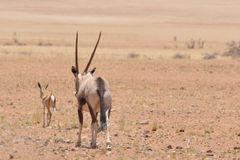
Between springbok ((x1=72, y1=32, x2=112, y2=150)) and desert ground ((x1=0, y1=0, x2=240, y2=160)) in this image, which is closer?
springbok ((x1=72, y1=32, x2=112, y2=150))

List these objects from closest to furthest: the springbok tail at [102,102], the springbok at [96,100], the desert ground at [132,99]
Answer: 1. the springbok tail at [102,102]
2. the springbok at [96,100]
3. the desert ground at [132,99]

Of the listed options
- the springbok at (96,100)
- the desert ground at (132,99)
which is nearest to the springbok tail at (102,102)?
the springbok at (96,100)

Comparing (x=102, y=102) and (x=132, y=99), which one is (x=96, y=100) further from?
(x=132, y=99)

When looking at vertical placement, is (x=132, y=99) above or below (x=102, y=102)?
below

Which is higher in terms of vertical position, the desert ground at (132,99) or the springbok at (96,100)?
the springbok at (96,100)

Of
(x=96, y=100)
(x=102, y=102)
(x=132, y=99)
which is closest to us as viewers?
(x=102, y=102)

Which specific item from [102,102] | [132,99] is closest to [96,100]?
[102,102]

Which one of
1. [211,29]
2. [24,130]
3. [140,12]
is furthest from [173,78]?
[140,12]

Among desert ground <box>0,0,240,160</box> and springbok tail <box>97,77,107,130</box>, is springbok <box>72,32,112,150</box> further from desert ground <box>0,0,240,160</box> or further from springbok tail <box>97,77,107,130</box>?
desert ground <box>0,0,240,160</box>

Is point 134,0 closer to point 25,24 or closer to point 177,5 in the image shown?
point 177,5

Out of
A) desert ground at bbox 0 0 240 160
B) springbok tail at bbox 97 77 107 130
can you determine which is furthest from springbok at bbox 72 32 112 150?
desert ground at bbox 0 0 240 160

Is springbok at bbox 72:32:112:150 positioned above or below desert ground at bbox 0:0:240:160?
above

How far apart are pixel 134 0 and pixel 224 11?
1583 centimetres

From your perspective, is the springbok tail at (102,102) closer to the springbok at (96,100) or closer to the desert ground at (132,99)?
the springbok at (96,100)
